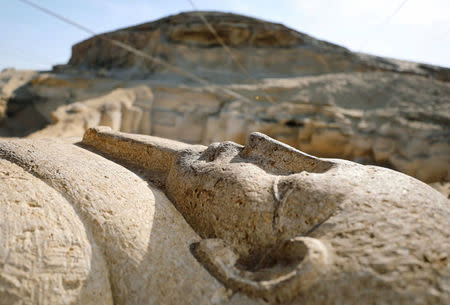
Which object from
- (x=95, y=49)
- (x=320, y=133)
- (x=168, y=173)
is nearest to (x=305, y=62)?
(x=320, y=133)

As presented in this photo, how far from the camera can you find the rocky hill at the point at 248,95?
201 inches

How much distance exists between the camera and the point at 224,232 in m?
1.32

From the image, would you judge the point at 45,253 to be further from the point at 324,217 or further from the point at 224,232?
the point at 324,217

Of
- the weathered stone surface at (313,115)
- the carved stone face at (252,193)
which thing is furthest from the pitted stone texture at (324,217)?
the weathered stone surface at (313,115)

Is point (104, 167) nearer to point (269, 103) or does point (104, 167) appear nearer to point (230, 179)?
point (230, 179)

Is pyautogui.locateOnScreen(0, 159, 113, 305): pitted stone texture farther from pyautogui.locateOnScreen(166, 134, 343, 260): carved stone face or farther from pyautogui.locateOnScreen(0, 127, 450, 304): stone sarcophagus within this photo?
pyautogui.locateOnScreen(166, 134, 343, 260): carved stone face

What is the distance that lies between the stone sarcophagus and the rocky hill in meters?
3.68

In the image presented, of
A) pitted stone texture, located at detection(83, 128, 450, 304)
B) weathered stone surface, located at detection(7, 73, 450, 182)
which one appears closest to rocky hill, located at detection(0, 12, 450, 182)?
weathered stone surface, located at detection(7, 73, 450, 182)

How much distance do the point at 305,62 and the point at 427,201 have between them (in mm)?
5442

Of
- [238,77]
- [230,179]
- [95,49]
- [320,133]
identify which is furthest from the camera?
[95,49]

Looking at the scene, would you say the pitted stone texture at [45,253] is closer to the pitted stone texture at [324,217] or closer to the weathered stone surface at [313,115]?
the pitted stone texture at [324,217]

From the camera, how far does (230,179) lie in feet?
4.53

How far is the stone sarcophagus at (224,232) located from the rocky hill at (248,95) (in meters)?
3.68

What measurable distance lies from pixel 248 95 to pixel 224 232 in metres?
4.71
